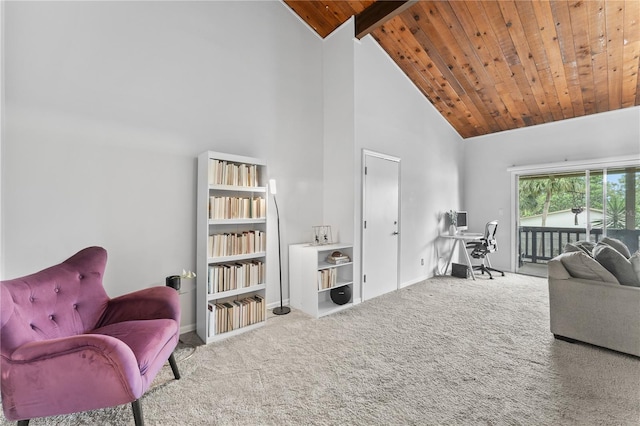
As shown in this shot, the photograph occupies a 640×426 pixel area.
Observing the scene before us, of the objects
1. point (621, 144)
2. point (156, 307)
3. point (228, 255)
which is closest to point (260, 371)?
point (156, 307)

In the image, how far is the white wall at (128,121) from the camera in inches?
80.2

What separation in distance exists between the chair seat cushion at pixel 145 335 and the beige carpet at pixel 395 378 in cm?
39

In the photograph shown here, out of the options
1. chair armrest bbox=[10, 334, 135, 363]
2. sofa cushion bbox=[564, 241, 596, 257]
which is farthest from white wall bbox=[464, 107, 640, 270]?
chair armrest bbox=[10, 334, 135, 363]

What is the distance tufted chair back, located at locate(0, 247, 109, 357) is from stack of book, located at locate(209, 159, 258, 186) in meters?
1.08

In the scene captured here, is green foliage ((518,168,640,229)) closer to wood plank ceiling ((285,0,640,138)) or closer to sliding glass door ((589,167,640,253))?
sliding glass door ((589,167,640,253))

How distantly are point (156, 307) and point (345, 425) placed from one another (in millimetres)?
1474

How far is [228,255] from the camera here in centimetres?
273

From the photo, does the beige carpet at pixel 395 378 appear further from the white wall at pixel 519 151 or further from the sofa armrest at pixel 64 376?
the white wall at pixel 519 151

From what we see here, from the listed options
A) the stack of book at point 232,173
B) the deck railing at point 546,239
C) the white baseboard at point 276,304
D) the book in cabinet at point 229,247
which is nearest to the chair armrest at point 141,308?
the book in cabinet at point 229,247

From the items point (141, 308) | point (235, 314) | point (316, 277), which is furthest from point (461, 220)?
point (141, 308)

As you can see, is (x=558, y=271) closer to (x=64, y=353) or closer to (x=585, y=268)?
(x=585, y=268)

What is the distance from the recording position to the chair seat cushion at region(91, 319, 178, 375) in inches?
59.7

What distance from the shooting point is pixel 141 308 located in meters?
1.99

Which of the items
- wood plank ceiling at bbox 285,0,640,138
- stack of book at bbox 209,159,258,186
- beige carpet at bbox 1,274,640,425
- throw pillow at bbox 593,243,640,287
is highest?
wood plank ceiling at bbox 285,0,640,138
